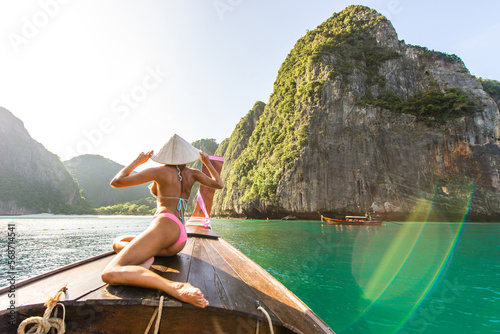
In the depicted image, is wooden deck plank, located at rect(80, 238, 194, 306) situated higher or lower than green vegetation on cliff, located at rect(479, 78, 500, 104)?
lower

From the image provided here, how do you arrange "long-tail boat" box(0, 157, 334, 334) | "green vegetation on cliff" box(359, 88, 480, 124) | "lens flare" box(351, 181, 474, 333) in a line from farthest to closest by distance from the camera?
"green vegetation on cliff" box(359, 88, 480, 124) < "lens flare" box(351, 181, 474, 333) < "long-tail boat" box(0, 157, 334, 334)

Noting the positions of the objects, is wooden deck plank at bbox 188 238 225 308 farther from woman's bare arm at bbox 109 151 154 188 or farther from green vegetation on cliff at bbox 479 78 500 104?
green vegetation on cliff at bbox 479 78 500 104

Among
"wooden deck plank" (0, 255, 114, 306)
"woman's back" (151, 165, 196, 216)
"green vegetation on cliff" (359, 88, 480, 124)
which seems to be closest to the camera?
"wooden deck plank" (0, 255, 114, 306)

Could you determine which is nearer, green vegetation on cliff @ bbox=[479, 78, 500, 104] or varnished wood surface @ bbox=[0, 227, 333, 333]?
varnished wood surface @ bbox=[0, 227, 333, 333]

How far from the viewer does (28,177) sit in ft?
263

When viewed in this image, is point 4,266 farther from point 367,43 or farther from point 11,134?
point 11,134

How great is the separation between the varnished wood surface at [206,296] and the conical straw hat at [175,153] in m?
1.00

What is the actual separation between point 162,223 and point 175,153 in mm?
726

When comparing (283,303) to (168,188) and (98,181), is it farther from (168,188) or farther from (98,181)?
(98,181)

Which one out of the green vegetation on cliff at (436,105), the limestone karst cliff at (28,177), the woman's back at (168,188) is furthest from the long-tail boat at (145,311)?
the limestone karst cliff at (28,177)

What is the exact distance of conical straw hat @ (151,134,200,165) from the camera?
2.29m

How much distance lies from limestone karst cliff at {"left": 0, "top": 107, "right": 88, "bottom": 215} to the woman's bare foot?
9890cm

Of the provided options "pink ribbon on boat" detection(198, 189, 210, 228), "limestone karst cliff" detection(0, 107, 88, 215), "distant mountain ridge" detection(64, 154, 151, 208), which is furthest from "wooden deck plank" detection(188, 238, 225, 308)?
"distant mountain ridge" detection(64, 154, 151, 208)

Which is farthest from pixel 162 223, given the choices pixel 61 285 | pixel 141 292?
pixel 61 285
